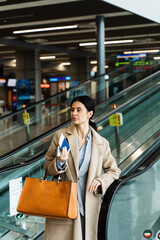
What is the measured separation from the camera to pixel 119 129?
8.41 m

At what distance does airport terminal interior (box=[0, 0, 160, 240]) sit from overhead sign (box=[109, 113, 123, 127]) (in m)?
0.02

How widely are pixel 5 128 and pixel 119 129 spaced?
19.6 feet

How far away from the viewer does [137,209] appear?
4199 mm

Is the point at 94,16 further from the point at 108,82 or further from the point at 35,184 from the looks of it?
the point at 35,184

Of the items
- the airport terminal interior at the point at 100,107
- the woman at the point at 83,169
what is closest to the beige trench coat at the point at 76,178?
the woman at the point at 83,169

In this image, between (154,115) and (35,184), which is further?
(154,115)

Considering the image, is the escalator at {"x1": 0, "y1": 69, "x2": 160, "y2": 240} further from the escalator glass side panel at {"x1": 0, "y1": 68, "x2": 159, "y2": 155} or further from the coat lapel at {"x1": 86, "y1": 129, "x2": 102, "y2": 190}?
the coat lapel at {"x1": 86, "y1": 129, "x2": 102, "y2": 190}

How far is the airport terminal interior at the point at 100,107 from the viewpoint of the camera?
165 inches

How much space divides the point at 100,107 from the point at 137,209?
5.91 meters

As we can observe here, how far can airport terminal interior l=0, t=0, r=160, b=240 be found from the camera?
4195 mm

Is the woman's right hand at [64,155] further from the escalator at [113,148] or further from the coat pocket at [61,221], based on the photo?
the escalator at [113,148]

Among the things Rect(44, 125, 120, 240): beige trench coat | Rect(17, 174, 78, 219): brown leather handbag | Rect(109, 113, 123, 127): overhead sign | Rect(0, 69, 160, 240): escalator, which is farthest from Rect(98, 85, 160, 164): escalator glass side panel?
Rect(17, 174, 78, 219): brown leather handbag

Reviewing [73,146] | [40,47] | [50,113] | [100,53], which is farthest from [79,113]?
[40,47]

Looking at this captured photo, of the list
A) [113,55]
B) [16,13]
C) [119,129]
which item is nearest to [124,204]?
[119,129]
